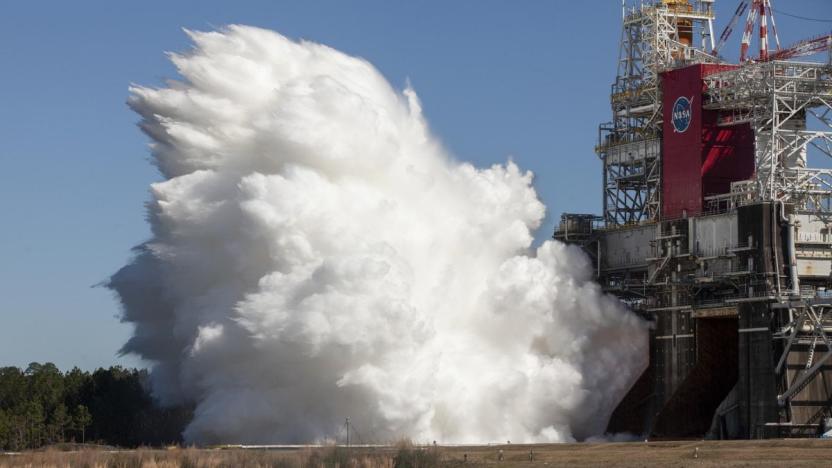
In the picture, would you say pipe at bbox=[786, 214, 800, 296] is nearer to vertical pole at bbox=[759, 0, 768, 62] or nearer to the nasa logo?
the nasa logo

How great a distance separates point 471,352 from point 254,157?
18963 mm

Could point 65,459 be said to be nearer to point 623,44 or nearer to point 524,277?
point 524,277

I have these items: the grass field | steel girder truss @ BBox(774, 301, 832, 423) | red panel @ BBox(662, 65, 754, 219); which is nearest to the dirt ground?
the grass field

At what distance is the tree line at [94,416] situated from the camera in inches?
4983

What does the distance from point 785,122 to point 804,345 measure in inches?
575

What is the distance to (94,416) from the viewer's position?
133500 mm

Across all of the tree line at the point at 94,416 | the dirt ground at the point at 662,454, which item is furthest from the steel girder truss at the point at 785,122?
the tree line at the point at 94,416

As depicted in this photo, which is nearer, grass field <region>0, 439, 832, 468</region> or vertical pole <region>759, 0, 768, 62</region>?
grass field <region>0, 439, 832, 468</region>

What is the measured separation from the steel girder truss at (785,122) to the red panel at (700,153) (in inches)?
137

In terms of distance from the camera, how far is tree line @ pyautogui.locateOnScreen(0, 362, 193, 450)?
12656 cm

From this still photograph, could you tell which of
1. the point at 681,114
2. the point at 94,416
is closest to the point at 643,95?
the point at 681,114

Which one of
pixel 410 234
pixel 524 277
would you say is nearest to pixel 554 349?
pixel 524 277

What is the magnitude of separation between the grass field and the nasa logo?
25.5 meters

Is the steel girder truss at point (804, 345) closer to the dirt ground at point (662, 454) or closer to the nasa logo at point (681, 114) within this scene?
the dirt ground at point (662, 454)
